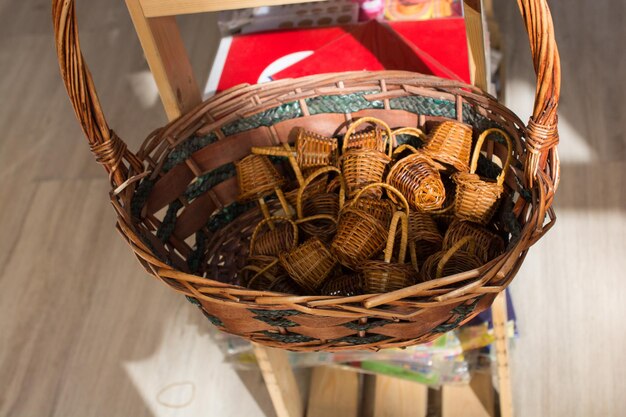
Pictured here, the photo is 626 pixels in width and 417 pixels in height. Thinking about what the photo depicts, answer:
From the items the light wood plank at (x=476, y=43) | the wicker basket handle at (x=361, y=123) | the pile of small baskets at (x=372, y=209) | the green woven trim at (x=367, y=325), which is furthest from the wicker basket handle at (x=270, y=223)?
the light wood plank at (x=476, y=43)

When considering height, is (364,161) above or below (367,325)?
above

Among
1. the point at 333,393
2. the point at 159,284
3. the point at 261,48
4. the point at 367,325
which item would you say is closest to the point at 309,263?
the point at 367,325

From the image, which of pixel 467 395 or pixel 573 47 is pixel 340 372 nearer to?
pixel 467 395

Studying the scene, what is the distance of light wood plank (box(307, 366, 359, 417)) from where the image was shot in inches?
52.7

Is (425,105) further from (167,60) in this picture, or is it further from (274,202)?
(167,60)

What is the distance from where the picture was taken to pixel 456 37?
138 centimetres

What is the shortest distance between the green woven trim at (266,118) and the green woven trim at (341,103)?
0.9 inches

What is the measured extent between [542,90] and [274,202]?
0.48 m

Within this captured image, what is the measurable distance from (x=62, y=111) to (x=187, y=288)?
4.28 ft

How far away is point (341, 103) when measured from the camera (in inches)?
45.1

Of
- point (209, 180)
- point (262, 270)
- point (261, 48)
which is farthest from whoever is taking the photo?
point (261, 48)

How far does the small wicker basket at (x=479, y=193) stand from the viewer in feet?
3.37

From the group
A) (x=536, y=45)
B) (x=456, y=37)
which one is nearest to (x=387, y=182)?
(x=536, y=45)

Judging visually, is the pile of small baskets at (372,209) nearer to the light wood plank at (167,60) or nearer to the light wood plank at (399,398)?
the light wood plank at (167,60)
